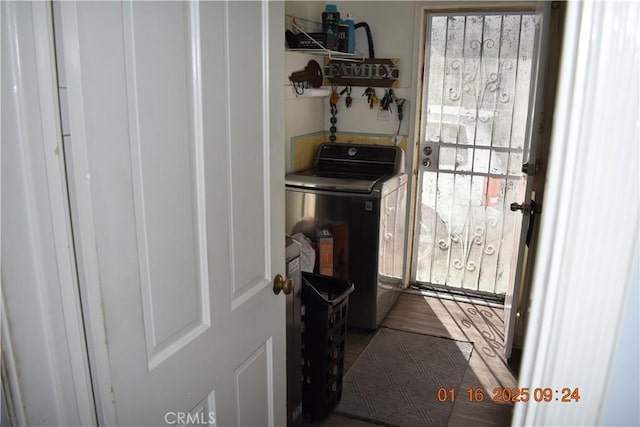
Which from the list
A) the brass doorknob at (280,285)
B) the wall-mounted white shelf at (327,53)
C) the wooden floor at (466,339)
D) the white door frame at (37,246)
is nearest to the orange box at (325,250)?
the wooden floor at (466,339)

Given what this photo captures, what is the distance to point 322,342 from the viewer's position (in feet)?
7.15

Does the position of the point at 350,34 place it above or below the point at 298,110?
above

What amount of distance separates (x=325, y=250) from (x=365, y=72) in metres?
1.35

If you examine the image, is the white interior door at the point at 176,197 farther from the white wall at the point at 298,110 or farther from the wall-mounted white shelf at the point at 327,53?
the white wall at the point at 298,110

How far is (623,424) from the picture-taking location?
0.79 m

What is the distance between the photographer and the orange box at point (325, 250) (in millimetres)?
3068

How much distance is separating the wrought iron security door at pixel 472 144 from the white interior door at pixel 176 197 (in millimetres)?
2364

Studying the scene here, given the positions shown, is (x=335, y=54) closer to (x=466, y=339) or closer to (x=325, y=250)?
(x=325, y=250)

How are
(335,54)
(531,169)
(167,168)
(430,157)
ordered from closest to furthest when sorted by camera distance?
(167,168)
(531,169)
(335,54)
(430,157)

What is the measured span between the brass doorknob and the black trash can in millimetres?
628

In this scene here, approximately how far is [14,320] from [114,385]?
23cm

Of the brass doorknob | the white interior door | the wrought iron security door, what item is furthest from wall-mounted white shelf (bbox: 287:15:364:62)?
the brass doorknob

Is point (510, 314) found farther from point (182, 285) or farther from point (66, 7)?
point (66, 7)

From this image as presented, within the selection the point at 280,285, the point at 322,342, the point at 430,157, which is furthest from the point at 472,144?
the point at 280,285
